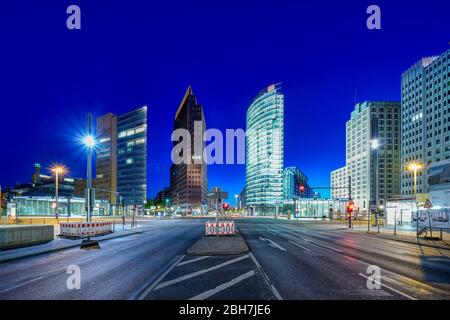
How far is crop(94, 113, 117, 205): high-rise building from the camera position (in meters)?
168

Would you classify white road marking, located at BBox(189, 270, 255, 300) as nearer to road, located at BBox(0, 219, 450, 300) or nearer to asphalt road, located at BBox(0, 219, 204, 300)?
road, located at BBox(0, 219, 450, 300)

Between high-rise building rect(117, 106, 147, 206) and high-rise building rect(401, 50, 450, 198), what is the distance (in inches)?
4600

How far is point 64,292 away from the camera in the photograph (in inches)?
342

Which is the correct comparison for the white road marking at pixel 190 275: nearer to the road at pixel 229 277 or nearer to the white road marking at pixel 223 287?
the road at pixel 229 277

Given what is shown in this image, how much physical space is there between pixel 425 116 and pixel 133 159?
12968 centimetres

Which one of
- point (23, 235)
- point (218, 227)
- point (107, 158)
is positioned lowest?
point (218, 227)

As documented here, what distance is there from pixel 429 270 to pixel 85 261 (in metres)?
13.6

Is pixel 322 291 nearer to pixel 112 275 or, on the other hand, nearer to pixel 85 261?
pixel 112 275

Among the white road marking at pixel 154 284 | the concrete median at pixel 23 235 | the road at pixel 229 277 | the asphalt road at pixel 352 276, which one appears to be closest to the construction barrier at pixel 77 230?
the concrete median at pixel 23 235

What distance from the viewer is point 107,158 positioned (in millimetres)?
171500

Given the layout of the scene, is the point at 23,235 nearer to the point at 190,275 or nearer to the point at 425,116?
the point at 190,275

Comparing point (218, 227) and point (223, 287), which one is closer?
point (223, 287)

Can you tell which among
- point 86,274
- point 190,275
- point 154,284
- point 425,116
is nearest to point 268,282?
point 190,275
